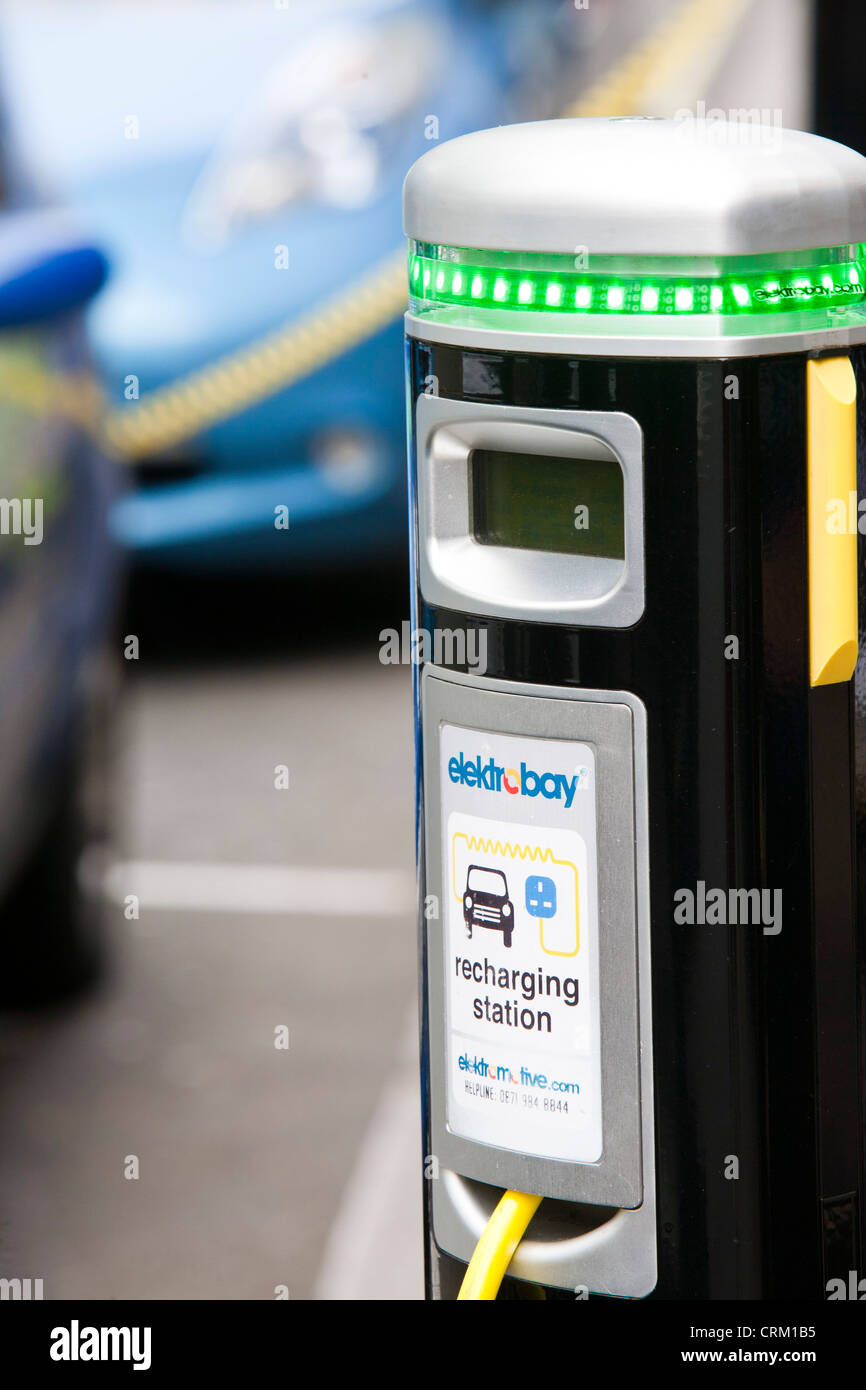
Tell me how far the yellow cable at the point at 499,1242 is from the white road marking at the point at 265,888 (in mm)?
2766

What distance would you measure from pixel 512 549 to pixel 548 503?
52mm

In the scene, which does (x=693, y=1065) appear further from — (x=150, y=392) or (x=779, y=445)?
(x=150, y=392)

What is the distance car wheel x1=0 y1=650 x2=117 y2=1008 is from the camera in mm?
4020

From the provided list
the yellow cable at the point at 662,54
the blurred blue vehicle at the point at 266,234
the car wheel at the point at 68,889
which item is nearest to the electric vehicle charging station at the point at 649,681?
the car wheel at the point at 68,889

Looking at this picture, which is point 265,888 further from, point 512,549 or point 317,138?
point 512,549

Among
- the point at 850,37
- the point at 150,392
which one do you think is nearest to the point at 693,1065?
the point at 850,37

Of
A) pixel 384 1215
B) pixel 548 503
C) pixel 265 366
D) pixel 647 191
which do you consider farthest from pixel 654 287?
pixel 265 366

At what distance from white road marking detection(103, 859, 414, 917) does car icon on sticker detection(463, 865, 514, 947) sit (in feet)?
9.21

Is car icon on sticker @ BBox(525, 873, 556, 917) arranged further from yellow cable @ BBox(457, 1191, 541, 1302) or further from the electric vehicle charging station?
yellow cable @ BBox(457, 1191, 541, 1302)

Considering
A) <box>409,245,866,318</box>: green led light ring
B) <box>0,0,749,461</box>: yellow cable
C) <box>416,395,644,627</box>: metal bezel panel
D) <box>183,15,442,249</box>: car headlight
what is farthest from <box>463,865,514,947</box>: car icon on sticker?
<box>183,15,442,249</box>: car headlight

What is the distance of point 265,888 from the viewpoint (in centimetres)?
485

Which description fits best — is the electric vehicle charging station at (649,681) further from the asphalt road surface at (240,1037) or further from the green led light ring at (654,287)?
the asphalt road surface at (240,1037)

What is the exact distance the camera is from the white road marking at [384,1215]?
9.96 ft

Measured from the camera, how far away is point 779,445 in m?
1.71
